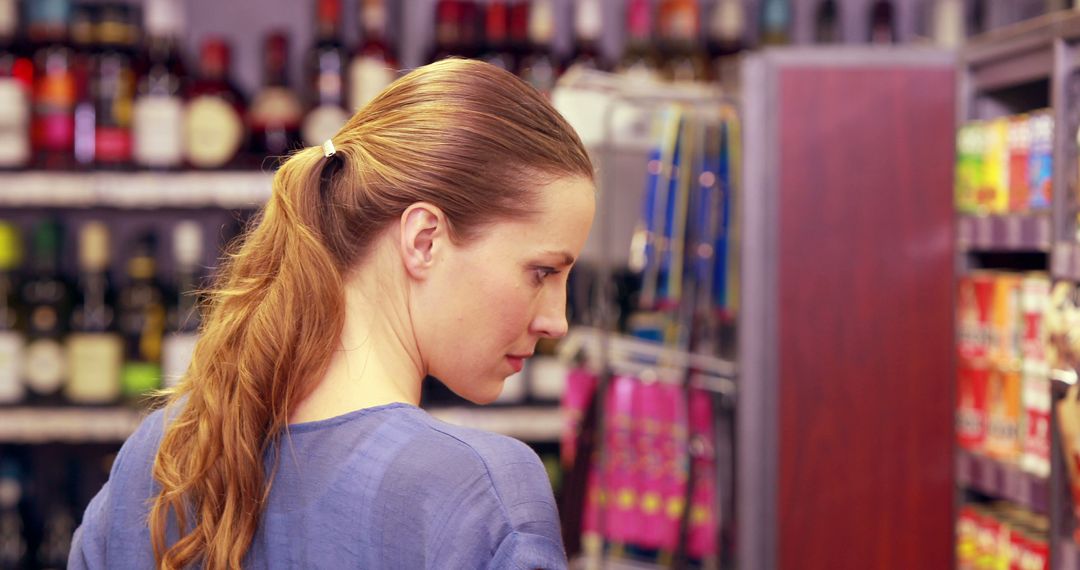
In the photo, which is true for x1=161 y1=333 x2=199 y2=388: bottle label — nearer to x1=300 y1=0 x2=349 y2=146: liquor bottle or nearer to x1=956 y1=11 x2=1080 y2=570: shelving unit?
x1=300 y1=0 x2=349 y2=146: liquor bottle

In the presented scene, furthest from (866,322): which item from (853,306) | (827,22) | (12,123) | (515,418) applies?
(12,123)

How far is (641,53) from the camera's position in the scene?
321 centimetres

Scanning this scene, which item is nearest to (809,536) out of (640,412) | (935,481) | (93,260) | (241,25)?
(935,481)

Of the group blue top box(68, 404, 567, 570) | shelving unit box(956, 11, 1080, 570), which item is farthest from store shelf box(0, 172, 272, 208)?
blue top box(68, 404, 567, 570)

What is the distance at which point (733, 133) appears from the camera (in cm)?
231

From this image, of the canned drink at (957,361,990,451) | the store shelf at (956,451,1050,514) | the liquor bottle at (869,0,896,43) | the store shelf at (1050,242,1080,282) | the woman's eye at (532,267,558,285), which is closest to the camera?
Result: the woman's eye at (532,267,558,285)

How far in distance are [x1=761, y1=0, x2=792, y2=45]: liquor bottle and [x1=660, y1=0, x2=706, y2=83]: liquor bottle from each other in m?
0.18

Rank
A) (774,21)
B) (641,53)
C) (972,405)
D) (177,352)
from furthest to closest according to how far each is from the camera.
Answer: (641,53)
(774,21)
(177,352)
(972,405)

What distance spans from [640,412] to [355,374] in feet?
5.13

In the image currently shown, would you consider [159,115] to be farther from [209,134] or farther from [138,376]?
[138,376]

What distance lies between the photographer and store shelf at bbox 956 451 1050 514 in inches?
71.7

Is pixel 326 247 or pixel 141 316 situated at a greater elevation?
pixel 326 247

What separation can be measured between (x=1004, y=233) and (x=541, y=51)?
5.06ft

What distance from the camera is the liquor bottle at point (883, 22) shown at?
3260 millimetres
